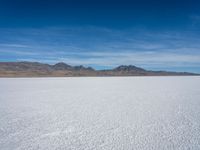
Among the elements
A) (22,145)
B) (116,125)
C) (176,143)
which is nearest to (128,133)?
(116,125)

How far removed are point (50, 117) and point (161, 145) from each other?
3.13m

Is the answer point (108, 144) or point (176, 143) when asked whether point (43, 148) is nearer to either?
point (108, 144)

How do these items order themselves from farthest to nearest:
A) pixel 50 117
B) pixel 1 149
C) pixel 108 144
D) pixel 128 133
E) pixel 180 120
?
pixel 50 117 < pixel 180 120 < pixel 128 133 < pixel 108 144 < pixel 1 149

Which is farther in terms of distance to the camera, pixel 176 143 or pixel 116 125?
pixel 116 125

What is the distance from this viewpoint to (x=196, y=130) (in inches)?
172

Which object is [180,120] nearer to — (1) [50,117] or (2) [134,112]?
(2) [134,112]

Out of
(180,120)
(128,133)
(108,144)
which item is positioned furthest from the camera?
(180,120)

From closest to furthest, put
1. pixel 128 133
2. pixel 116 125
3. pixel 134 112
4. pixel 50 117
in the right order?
pixel 128 133 < pixel 116 125 < pixel 50 117 < pixel 134 112

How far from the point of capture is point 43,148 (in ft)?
11.4

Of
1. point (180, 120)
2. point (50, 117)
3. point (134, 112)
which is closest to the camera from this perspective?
point (180, 120)

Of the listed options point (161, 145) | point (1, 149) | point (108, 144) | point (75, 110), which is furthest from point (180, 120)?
point (1, 149)

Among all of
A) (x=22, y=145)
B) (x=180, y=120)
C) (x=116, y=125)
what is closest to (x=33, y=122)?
(x=22, y=145)

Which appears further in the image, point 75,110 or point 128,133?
point 75,110

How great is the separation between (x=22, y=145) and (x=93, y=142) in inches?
47.0
